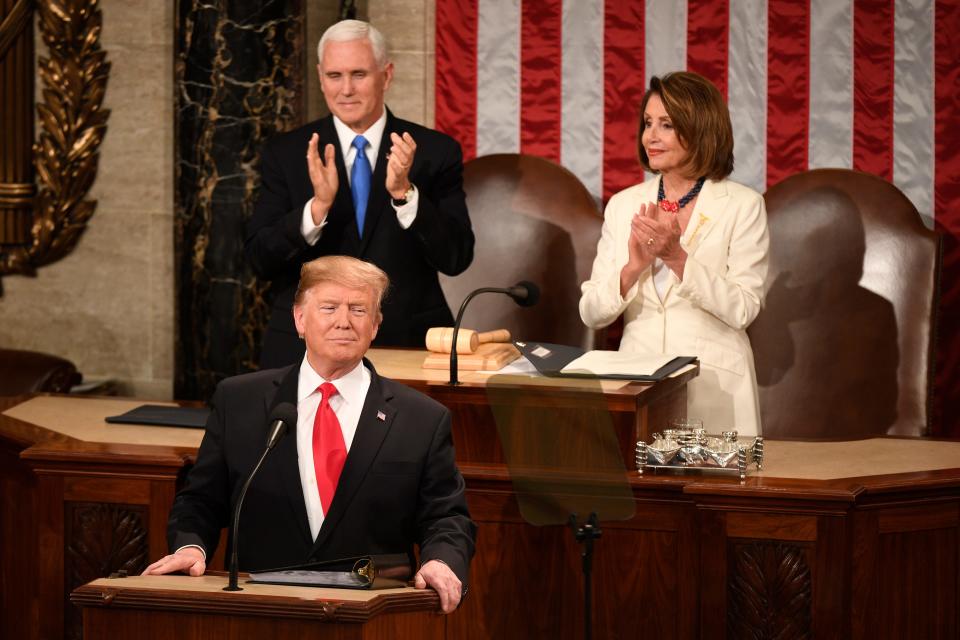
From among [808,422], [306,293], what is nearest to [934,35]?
[808,422]

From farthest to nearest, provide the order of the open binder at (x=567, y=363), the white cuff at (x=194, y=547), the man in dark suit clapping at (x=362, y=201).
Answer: the man in dark suit clapping at (x=362, y=201), the open binder at (x=567, y=363), the white cuff at (x=194, y=547)

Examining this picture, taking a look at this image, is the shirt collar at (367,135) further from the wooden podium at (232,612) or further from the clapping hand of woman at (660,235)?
the wooden podium at (232,612)

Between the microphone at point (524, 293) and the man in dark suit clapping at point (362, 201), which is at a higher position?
the man in dark suit clapping at point (362, 201)

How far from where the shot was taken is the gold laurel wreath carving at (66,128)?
673 centimetres

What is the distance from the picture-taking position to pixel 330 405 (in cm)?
330

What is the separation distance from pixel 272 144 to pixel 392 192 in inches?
24.2

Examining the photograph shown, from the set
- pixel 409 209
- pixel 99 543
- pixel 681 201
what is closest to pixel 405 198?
pixel 409 209

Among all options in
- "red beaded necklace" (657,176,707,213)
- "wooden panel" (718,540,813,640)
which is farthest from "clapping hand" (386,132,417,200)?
"wooden panel" (718,540,813,640)

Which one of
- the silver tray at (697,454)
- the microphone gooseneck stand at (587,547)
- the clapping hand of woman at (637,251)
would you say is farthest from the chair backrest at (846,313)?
the microphone gooseneck stand at (587,547)

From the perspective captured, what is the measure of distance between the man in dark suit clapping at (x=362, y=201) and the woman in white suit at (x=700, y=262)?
590mm

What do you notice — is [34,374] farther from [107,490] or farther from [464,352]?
[464,352]

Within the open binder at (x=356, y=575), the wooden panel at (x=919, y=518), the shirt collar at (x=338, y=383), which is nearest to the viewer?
the open binder at (x=356, y=575)

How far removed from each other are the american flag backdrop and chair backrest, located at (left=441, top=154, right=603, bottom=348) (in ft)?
0.91

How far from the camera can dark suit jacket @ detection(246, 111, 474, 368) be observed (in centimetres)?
461
